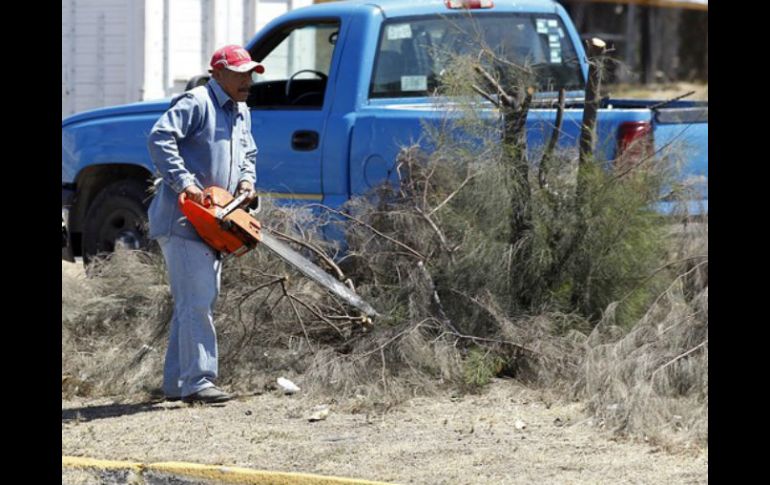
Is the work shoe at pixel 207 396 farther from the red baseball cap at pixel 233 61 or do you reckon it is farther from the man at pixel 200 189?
the red baseball cap at pixel 233 61

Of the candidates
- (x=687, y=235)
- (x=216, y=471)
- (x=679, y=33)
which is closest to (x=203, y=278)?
(x=216, y=471)

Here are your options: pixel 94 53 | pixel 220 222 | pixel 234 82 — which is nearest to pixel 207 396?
pixel 220 222

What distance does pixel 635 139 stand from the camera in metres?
7.83

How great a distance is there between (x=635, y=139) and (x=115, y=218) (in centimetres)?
397

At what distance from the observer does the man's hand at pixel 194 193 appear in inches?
266

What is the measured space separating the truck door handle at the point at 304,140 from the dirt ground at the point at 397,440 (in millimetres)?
2082

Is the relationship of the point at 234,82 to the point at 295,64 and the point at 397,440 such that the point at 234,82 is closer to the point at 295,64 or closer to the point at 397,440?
the point at 397,440

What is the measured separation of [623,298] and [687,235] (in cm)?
63

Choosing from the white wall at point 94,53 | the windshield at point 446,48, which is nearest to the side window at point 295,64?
the windshield at point 446,48
